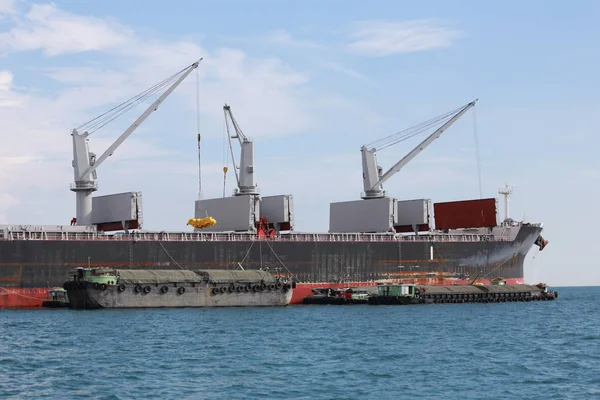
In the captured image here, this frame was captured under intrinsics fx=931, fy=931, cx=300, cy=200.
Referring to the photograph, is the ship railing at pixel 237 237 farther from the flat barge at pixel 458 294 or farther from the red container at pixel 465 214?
the flat barge at pixel 458 294

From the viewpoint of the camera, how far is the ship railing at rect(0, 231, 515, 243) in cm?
8544

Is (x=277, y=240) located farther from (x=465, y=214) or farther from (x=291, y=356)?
(x=291, y=356)

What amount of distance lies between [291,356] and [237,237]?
48.4m

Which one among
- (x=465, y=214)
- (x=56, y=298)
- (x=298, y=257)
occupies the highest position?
(x=465, y=214)

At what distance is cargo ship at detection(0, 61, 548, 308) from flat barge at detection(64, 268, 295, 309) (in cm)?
703

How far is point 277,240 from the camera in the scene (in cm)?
9719

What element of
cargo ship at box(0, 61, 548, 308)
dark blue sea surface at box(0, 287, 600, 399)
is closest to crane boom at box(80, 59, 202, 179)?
cargo ship at box(0, 61, 548, 308)

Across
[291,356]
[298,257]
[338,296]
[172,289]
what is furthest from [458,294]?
[291,356]

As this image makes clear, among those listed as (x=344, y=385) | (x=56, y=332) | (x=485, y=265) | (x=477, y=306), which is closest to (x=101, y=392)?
(x=344, y=385)

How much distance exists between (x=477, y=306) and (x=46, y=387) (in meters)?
60.1

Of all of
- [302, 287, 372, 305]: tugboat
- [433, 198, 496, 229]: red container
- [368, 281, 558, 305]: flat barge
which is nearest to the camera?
[368, 281, 558, 305]: flat barge

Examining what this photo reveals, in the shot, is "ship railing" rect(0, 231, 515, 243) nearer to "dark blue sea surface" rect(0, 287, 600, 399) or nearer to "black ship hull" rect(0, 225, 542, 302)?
"black ship hull" rect(0, 225, 542, 302)

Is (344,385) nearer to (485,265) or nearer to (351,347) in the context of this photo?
(351,347)

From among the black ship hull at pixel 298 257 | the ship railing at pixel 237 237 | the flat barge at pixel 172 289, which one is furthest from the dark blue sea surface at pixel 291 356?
the ship railing at pixel 237 237
